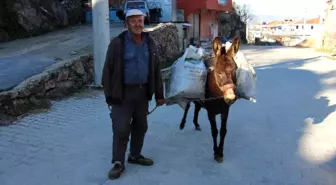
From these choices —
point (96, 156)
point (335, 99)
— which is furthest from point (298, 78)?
point (96, 156)

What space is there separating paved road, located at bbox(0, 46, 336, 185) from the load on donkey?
1.84 feet

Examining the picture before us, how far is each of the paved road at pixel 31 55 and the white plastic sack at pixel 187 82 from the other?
4.07 metres

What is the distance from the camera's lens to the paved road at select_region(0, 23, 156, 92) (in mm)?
8410

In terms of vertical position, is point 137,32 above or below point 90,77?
above

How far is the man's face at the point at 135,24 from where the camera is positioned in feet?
13.2

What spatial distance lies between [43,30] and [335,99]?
13.3 m

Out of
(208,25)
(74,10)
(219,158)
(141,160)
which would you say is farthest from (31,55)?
(208,25)

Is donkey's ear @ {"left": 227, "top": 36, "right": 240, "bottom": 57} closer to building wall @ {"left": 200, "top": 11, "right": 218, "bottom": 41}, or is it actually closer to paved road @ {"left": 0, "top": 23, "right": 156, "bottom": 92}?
paved road @ {"left": 0, "top": 23, "right": 156, "bottom": 92}

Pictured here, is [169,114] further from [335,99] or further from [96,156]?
[335,99]

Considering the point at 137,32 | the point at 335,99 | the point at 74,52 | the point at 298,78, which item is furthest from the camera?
the point at 298,78

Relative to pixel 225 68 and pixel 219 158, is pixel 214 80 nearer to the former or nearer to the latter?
pixel 225 68

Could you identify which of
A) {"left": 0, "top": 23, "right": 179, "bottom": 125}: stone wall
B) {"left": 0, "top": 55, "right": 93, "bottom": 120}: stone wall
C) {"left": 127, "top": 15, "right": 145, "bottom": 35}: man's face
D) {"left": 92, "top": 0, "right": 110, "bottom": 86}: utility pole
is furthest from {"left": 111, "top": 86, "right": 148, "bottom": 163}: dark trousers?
{"left": 92, "top": 0, "right": 110, "bottom": 86}: utility pole

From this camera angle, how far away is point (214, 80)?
4734 mm

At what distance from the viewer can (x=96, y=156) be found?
5.00m
